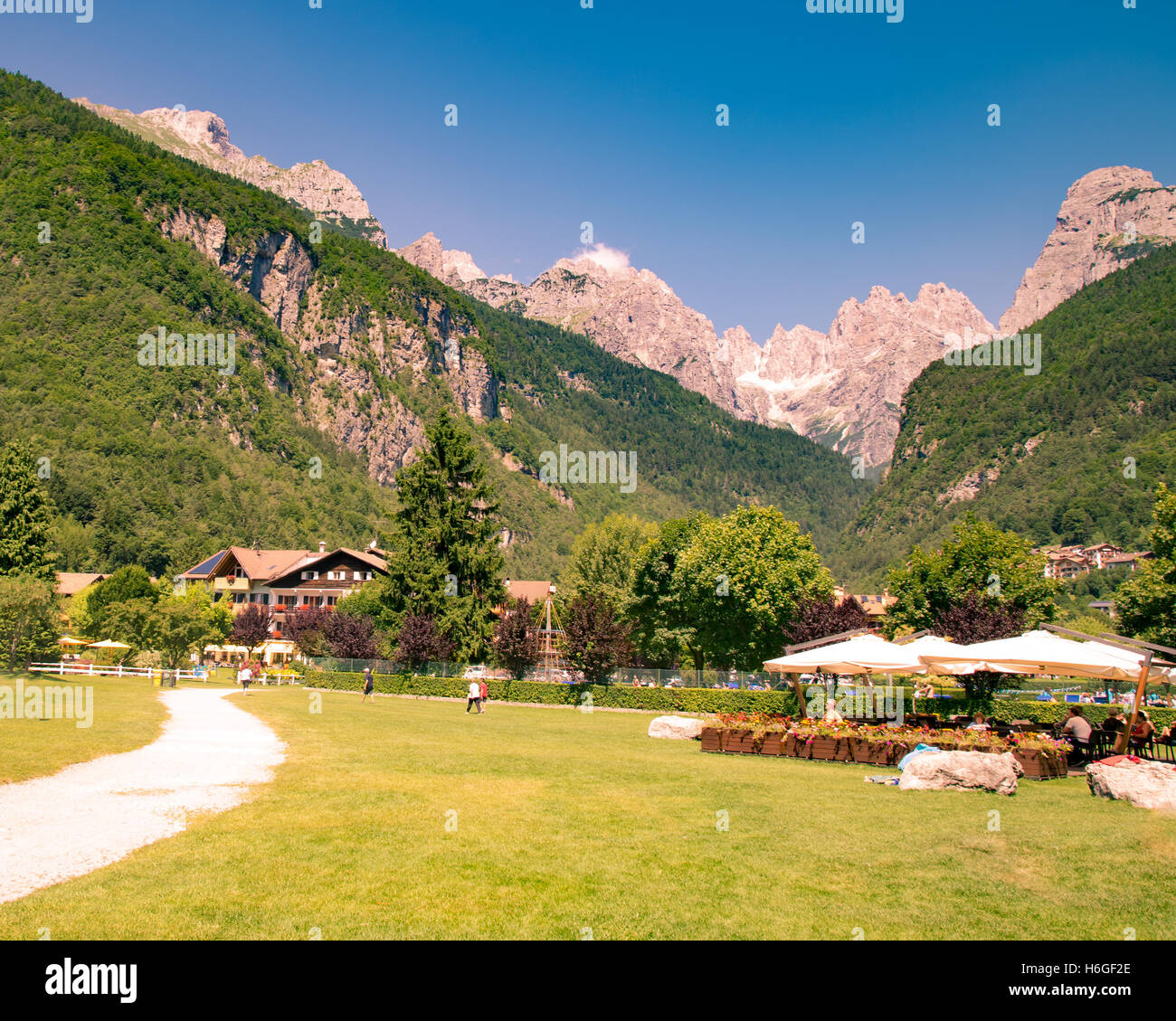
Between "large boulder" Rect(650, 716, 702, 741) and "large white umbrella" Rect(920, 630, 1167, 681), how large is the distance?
841 centimetres

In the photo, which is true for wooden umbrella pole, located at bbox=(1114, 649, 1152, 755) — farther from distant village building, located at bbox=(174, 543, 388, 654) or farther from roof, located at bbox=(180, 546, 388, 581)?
roof, located at bbox=(180, 546, 388, 581)

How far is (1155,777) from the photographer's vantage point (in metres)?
15.9

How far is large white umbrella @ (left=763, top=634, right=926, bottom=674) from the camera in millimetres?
24344

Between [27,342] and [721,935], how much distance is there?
624 ft

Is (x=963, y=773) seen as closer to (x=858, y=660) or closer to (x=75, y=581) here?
(x=858, y=660)

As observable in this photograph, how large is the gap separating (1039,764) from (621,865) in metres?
14.4

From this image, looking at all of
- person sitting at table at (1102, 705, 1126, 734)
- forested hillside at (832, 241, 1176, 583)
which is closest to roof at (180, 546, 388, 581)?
person sitting at table at (1102, 705, 1126, 734)

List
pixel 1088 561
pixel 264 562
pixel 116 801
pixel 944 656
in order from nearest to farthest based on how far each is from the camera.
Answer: pixel 116 801 < pixel 944 656 < pixel 264 562 < pixel 1088 561

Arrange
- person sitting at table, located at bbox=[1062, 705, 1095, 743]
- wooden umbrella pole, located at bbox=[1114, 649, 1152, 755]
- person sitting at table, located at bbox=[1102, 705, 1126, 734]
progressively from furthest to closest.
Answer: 1. person sitting at table, located at bbox=[1102, 705, 1126, 734]
2. person sitting at table, located at bbox=[1062, 705, 1095, 743]
3. wooden umbrella pole, located at bbox=[1114, 649, 1152, 755]

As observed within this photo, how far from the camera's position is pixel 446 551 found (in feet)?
191

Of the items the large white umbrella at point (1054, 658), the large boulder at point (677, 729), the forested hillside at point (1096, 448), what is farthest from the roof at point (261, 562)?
the forested hillside at point (1096, 448)

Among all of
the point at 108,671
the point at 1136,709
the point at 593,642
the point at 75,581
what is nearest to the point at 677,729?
the point at 1136,709

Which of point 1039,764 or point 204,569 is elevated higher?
point 204,569
